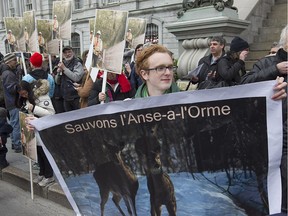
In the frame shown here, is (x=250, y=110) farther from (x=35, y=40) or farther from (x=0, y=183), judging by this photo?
(x=35, y=40)

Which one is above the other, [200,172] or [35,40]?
[35,40]

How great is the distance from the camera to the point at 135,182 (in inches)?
76.6

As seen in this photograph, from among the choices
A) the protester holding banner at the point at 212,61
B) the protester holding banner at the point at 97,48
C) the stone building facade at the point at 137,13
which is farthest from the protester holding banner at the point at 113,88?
the stone building facade at the point at 137,13

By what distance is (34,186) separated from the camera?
459 cm

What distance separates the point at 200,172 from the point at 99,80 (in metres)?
2.77

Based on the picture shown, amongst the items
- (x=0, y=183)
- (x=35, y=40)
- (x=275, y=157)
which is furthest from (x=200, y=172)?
(x=35, y=40)

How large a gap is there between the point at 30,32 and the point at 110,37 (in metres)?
2.92

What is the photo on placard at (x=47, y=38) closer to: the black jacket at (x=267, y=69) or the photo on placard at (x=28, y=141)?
the photo on placard at (x=28, y=141)

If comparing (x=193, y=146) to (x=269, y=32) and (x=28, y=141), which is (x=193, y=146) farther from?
(x=269, y=32)

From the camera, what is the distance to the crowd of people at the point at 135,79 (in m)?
2.09

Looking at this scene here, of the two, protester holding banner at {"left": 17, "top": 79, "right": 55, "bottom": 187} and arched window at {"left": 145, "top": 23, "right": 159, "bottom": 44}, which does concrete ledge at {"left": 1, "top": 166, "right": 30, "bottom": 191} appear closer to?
protester holding banner at {"left": 17, "top": 79, "right": 55, "bottom": 187}

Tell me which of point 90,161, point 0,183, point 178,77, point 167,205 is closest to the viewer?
point 167,205

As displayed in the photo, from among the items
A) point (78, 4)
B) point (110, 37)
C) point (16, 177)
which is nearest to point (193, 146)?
point (110, 37)

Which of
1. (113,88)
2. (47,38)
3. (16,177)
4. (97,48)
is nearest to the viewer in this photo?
(97,48)
